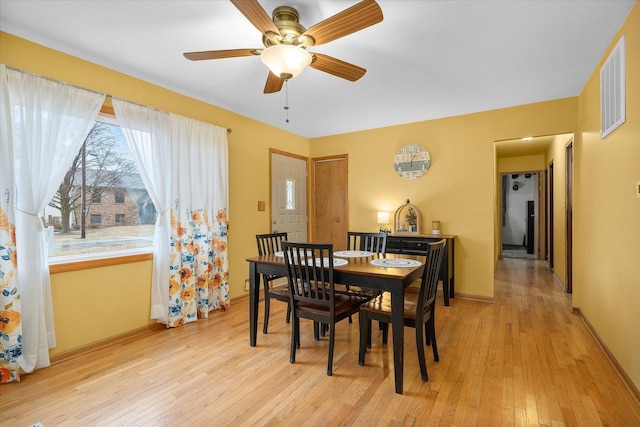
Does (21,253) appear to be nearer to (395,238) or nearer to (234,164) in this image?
(234,164)

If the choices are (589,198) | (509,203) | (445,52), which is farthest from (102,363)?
(509,203)

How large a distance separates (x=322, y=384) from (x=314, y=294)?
0.61 m

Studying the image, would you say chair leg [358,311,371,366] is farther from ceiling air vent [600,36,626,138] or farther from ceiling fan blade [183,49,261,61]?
ceiling air vent [600,36,626,138]

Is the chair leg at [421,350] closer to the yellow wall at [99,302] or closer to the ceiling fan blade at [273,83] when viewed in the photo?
the ceiling fan blade at [273,83]

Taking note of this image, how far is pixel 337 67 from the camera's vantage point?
2.23 meters

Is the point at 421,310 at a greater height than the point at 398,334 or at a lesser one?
greater


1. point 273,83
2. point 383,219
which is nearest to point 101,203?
point 273,83

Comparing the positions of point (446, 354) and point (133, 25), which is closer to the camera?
point (133, 25)

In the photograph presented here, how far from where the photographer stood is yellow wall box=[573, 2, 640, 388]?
2.02 metres

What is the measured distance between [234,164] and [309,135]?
5.67ft

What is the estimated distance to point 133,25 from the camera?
219 cm

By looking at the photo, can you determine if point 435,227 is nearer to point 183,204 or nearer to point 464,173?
point 464,173

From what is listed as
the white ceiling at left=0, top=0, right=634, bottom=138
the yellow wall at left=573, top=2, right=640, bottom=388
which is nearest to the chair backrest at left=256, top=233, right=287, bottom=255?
the white ceiling at left=0, top=0, right=634, bottom=138

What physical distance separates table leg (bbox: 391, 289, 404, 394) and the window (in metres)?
2.56
